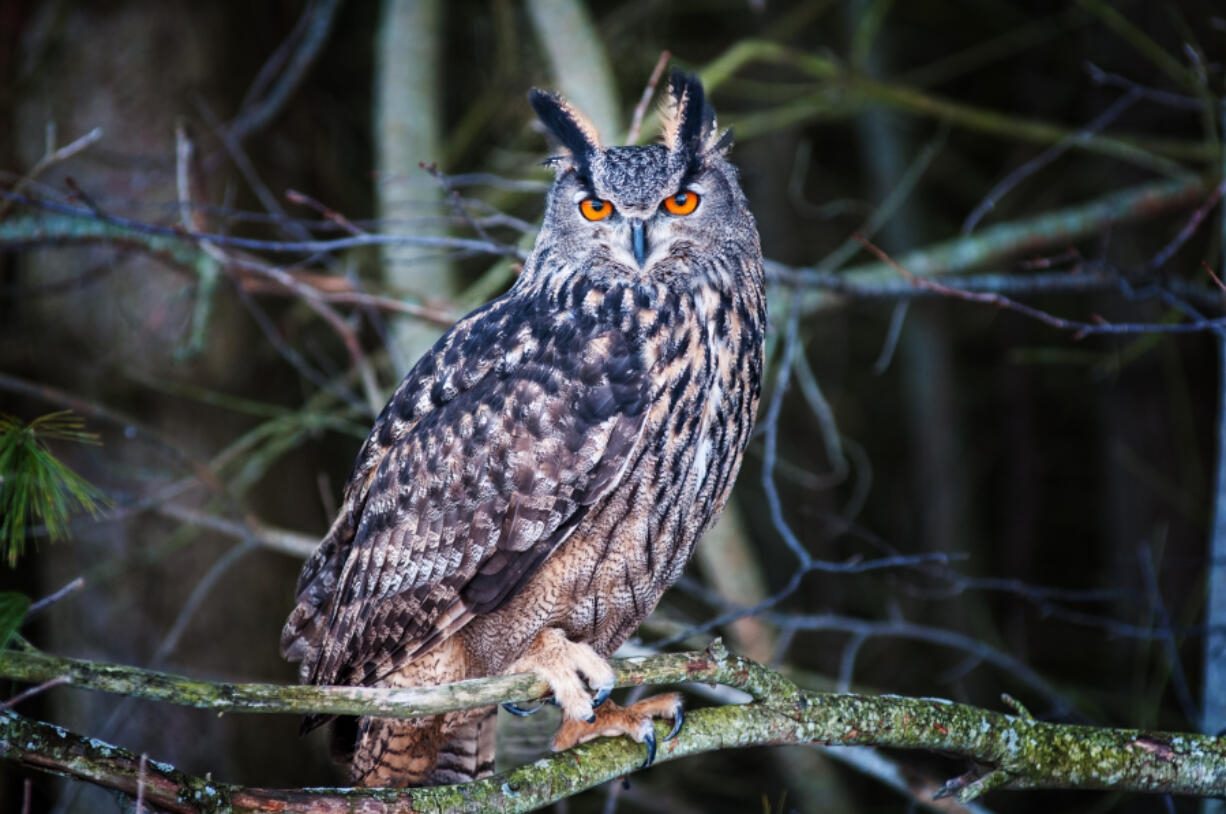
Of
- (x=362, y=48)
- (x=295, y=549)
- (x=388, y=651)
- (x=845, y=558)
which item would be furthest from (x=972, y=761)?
(x=362, y=48)

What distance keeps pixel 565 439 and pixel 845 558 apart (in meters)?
4.18

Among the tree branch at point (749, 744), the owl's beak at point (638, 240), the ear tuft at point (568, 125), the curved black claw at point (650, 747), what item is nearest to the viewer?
the tree branch at point (749, 744)

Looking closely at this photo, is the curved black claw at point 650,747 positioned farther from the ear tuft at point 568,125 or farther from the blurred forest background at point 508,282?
the ear tuft at point 568,125

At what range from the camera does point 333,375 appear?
15.2 feet

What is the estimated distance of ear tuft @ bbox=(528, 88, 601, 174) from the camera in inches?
88.7

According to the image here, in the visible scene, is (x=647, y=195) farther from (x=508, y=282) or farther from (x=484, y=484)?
(x=508, y=282)

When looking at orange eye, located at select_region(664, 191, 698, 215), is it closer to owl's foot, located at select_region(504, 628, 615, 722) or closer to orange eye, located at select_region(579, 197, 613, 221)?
orange eye, located at select_region(579, 197, 613, 221)

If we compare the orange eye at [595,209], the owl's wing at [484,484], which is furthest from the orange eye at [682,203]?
the owl's wing at [484,484]

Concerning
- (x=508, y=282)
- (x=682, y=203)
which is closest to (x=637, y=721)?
(x=682, y=203)

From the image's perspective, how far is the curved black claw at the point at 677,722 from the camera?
194 cm

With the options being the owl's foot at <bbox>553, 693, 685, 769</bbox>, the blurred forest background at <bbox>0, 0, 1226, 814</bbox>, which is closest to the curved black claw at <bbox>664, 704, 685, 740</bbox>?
the owl's foot at <bbox>553, 693, 685, 769</bbox>

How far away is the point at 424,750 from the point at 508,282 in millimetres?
2144

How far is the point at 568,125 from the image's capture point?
7.41ft

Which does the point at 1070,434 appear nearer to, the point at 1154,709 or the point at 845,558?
the point at 845,558
